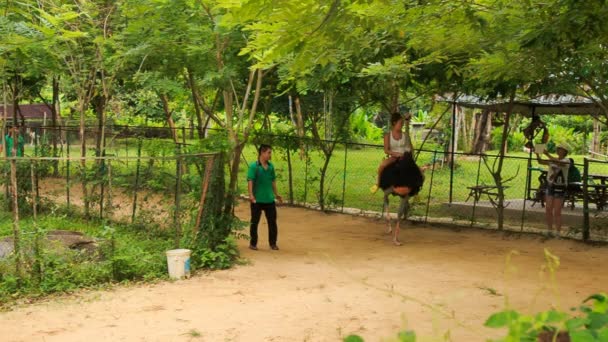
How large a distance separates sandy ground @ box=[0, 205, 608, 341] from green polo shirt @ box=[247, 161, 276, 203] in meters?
0.84

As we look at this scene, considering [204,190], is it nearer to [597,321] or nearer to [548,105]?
[548,105]

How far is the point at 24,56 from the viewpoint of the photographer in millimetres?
10766

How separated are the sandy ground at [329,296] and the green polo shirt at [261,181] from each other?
0.84m

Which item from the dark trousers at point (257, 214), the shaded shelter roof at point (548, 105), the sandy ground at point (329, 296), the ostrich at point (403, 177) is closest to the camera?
the sandy ground at point (329, 296)

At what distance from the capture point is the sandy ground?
19.6ft

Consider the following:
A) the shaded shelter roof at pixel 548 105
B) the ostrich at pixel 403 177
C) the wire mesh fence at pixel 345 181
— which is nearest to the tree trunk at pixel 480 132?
the wire mesh fence at pixel 345 181

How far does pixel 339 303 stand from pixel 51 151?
385 inches

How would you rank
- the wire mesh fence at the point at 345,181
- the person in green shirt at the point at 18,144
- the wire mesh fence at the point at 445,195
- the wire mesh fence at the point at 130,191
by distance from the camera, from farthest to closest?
1. the person in green shirt at the point at 18,144
2. the wire mesh fence at the point at 445,195
3. the wire mesh fence at the point at 345,181
4. the wire mesh fence at the point at 130,191

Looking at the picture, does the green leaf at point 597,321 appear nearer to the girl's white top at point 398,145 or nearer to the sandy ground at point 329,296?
the sandy ground at point 329,296

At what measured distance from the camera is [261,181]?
32.1 ft

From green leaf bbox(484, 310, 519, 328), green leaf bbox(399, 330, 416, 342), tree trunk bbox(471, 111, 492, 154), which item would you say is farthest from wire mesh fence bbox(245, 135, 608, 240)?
green leaf bbox(399, 330, 416, 342)

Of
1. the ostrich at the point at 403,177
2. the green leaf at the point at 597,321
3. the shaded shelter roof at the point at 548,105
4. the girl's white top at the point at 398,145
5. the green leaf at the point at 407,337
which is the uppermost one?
the shaded shelter roof at the point at 548,105

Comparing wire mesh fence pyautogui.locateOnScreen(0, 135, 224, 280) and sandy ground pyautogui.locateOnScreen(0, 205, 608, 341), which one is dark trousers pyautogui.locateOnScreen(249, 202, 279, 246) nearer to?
sandy ground pyautogui.locateOnScreen(0, 205, 608, 341)

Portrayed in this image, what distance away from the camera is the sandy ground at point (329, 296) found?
5973mm
